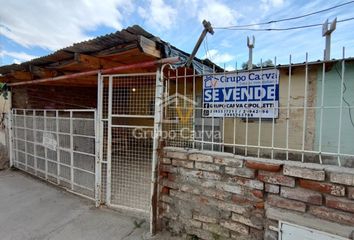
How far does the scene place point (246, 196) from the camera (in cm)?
220

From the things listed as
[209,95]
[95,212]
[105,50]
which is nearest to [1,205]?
[95,212]

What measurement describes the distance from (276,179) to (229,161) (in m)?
0.50

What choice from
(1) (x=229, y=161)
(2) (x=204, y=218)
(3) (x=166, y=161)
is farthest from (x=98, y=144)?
(1) (x=229, y=161)

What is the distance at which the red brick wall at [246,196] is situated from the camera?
5.72ft

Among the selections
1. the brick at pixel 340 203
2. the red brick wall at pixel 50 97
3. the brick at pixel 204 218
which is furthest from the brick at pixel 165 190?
the red brick wall at pixel 50 97

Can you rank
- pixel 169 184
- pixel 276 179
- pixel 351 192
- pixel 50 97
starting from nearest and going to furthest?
pixel 351 192 < pixel 276 179 < pixel 169 184 < pixel 50 97

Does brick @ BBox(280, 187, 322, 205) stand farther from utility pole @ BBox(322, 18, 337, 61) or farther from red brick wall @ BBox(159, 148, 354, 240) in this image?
utility pole @ BBox(322, 18, 337, 61)

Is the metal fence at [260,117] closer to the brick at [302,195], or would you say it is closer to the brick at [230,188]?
the brick at [302,195]

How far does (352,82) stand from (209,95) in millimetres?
3944

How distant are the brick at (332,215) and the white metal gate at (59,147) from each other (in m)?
3.19

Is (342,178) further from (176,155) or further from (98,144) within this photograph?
(98,144)

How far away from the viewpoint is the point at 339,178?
1699 mm

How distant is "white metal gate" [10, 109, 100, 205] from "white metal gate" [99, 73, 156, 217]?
26cm

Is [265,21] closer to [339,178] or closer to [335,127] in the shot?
[335,127]
